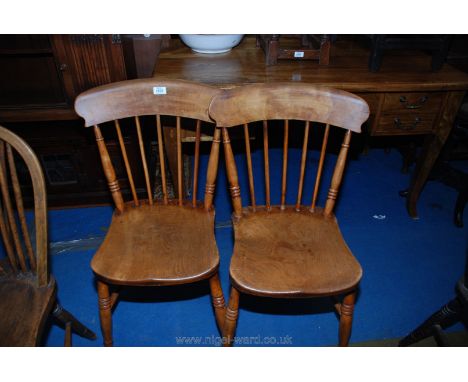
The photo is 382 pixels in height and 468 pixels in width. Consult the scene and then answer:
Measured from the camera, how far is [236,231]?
4.46 ft

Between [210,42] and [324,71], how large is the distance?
1.89 ft

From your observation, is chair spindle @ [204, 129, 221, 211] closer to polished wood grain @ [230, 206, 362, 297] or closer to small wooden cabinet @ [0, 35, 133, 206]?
polished wood grain @ [230, 206, 362, 297]

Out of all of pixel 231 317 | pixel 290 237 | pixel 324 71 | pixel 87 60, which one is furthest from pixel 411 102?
pixel 87 60

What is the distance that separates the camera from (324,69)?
5.72ft

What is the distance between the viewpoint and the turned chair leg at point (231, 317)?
124cm

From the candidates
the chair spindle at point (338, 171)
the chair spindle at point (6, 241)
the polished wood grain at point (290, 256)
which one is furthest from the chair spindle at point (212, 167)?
the chair spindle at point (6, 241)

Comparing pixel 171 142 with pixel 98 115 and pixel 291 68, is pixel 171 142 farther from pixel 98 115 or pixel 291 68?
pixel 291 68

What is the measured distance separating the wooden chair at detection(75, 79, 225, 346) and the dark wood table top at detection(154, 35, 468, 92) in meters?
0.31

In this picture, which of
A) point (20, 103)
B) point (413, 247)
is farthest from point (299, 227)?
point (20, 103)

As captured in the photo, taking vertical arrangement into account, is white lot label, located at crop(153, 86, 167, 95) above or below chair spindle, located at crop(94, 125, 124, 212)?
above

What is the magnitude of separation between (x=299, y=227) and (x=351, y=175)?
1278 millimetres

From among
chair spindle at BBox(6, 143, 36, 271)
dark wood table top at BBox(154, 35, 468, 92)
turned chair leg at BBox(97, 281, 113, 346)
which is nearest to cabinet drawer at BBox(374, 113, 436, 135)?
dark wood table top at BBox(154, 35, 468, 92)

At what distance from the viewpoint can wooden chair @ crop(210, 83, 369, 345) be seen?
3.80ft

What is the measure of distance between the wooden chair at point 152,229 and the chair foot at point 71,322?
125 mm
